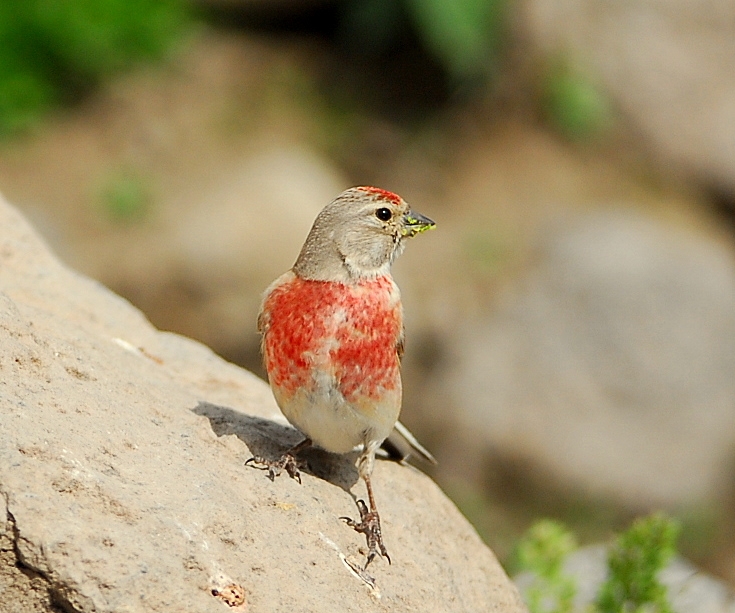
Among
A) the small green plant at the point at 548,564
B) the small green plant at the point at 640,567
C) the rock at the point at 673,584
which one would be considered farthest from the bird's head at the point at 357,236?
the rock at the point at 673,584

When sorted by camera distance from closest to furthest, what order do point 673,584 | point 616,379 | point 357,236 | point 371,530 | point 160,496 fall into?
1. point 160,496
2. point 371,530
3. point 357,236
4. point 673,584
5. point 616,379

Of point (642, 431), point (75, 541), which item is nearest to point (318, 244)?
point (75, 541)

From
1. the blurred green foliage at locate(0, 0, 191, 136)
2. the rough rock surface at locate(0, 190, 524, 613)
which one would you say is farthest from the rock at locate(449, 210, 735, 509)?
the rough rock surface at locate(0, 190, 524, 613)

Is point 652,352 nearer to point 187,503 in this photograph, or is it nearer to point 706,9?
point 706,9

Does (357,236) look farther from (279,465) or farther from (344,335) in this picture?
(279,465)

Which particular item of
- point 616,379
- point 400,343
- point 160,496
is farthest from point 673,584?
point 616,379

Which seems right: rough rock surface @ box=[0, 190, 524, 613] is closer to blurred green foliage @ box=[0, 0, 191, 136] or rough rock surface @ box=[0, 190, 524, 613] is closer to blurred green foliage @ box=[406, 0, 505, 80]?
blurred green foliage @ box=[0, 0, 191, 136]
